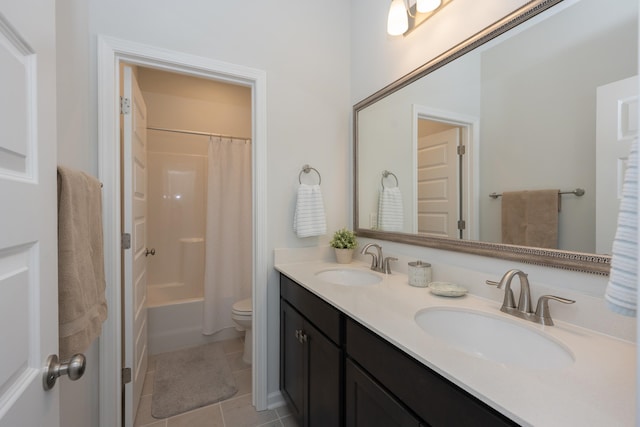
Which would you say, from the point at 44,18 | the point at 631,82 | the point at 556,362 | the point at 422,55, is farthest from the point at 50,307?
the point at 422,55

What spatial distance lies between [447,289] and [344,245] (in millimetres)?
755

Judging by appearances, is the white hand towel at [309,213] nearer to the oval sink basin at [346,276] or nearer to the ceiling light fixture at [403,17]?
the oval sink basin at [346,276]

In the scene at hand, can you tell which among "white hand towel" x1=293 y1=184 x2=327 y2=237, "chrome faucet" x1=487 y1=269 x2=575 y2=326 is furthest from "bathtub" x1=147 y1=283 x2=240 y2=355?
"chrome faucet" x1=487 y1=269 x2=575 y2=326

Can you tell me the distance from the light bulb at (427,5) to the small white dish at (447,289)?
1279 mm

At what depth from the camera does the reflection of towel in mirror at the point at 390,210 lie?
1.64 metres

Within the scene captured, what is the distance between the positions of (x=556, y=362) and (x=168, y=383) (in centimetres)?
217

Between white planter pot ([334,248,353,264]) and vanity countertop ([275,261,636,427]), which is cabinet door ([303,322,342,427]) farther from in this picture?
white planter pot ([334,248,353,264])

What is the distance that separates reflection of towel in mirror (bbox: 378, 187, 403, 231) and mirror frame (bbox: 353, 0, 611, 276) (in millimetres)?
50

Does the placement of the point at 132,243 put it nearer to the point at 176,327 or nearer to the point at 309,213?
the point at 309,213

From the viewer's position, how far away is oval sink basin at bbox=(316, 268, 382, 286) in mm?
1630

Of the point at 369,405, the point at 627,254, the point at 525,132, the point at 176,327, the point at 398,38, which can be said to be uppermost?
the point at 398,38

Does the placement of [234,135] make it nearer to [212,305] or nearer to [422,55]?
[212,305]

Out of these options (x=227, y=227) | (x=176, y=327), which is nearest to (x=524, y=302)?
(x=227, y=227)

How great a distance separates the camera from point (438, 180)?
1.38 m
